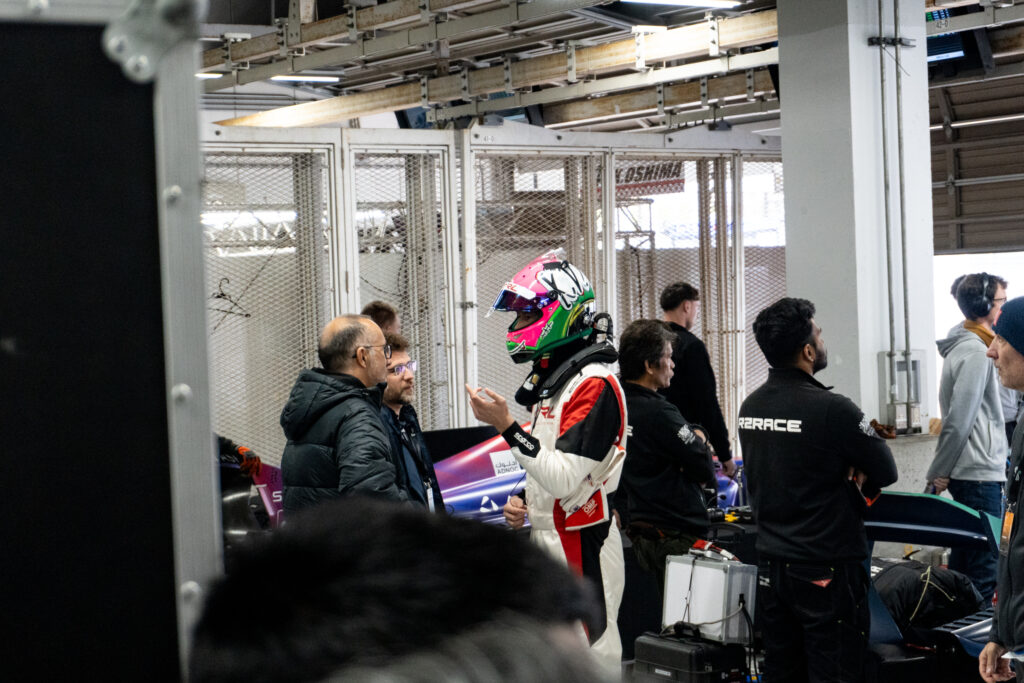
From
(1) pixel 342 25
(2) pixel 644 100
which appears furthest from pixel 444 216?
(2) pixel 644 100

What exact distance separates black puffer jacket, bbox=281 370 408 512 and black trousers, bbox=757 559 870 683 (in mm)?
1575

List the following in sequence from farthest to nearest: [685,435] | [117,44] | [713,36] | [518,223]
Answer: [518,223] → [713,36] → [685,435] → [117,44]

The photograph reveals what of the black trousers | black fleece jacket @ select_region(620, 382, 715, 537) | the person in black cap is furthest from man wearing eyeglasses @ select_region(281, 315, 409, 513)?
the person in black cap

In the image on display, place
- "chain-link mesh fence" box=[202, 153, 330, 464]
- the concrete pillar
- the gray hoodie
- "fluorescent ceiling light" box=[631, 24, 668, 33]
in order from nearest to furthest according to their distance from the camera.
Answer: the gray hoodie < the concrete pillar < "chain-link mesh fence" box=[202, 153, 330, 464] < "fluorescent ceiling light" box=[631, 24, 668, 33]

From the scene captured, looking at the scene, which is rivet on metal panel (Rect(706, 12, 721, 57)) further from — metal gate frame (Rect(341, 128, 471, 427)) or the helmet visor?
the helmet visor

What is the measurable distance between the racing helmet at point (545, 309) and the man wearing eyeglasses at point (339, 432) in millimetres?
562

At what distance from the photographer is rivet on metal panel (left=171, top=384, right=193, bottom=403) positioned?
1.07 m

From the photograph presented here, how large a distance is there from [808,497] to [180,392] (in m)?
3.74

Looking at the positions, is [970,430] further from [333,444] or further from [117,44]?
[117,44]

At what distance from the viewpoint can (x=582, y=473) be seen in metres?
4.03

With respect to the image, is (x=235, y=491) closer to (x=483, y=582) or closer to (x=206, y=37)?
(x=483, y=582)

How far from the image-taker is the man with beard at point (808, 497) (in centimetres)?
439

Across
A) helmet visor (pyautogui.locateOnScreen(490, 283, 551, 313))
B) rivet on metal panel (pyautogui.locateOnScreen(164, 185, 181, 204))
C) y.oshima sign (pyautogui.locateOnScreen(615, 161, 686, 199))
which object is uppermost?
y.oshima sign (pyautogui.locateOnScreen(615, 161, 686, 199))

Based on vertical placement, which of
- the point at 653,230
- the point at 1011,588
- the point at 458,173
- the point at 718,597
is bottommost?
the point at 718,597
